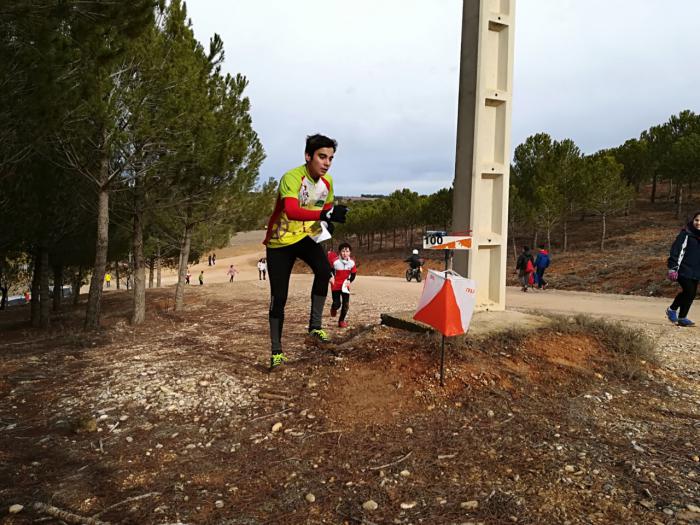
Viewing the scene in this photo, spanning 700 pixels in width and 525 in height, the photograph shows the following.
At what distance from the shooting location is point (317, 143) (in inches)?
161

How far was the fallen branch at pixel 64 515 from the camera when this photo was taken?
6.99 ft

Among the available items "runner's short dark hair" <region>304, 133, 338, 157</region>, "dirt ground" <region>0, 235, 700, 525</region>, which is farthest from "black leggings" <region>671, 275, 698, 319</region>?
"runner's short dark hair" <region>304, 133, 338, 157</region>

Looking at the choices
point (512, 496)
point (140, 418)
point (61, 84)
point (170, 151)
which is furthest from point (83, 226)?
point (512, 496)

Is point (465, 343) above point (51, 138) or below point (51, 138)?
below

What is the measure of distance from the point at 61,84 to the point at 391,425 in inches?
293

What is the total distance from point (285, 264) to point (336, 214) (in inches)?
26.9

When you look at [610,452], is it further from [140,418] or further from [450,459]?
[140,418]

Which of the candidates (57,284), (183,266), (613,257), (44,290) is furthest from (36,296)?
(613,257)

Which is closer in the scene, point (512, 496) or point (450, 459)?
point (512, 496)

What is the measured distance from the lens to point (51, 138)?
909cm

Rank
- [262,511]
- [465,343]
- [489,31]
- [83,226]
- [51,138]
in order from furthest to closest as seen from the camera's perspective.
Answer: [83,226], [51,138], [489,31], [465,343], [262,511]

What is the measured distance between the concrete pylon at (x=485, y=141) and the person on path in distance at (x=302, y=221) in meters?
2.14

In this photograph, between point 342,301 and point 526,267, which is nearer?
point 342,301

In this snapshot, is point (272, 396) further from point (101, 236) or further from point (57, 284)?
point (57, 284)
